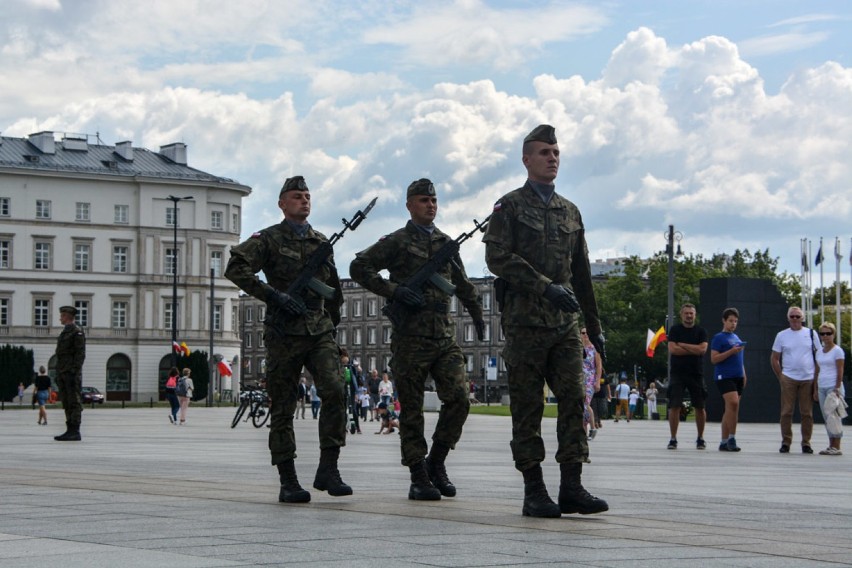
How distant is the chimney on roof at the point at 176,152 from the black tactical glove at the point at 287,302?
108826 mm

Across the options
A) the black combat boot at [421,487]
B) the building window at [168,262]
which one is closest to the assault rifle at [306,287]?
the black combat boot at [421,487]

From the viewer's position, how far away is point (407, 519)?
27.9 feet

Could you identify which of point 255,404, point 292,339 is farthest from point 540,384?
point 255,404

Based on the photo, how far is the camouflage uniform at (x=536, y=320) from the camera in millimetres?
9023

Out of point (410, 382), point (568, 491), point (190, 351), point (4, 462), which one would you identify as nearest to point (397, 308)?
point (410, 382)

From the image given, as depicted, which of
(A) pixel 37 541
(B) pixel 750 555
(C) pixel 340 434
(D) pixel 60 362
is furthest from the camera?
(D) pixel 60 362

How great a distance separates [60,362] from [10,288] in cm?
9132

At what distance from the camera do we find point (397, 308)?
10672 mm

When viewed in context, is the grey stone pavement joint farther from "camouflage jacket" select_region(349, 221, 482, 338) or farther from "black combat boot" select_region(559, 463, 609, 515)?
"camouflage jacket" select_region(349, 221, 482, 338)

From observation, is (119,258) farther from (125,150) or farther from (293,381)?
(293,381)

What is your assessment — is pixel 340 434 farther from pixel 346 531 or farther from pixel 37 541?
pixel 37 541

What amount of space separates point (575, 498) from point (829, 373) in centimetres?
1108

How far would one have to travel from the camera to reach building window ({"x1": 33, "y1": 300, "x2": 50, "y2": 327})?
364 feet

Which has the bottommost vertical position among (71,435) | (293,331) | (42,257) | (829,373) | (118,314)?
(71,435)
